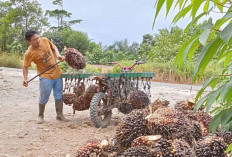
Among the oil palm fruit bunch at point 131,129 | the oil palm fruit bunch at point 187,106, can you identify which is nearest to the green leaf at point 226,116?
the oil palm fruit bunch at point 131,129

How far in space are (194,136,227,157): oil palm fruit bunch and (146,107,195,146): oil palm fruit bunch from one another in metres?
0.10

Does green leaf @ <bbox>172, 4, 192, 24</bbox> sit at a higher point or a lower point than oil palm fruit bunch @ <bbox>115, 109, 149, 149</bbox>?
higher

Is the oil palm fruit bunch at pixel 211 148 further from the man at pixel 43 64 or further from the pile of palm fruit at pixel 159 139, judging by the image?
the man at pixel 43 64

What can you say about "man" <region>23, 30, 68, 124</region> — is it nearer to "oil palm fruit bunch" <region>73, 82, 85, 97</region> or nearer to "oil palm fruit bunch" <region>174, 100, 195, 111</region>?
"oil palm fruit bunch" <region>73, 82, 85, 97</region>

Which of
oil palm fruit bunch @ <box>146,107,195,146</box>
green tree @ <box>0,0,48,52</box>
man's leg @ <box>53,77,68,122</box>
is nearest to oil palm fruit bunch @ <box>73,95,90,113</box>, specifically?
man's leg @ <box>53,77,68,122</box>

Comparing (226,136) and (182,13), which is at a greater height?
(182,13)

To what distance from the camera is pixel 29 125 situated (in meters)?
4.37

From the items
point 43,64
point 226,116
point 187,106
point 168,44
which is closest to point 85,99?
point 43,64

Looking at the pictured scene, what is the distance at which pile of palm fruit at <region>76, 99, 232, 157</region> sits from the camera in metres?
1.48

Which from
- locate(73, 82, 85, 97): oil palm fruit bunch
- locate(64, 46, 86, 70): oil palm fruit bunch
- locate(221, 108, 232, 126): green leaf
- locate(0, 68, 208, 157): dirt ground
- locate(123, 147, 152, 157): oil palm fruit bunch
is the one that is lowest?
locate(0, 68, 208, 157): dirt ground

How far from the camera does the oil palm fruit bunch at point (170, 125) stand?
5.34 feet

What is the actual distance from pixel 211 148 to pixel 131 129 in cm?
47

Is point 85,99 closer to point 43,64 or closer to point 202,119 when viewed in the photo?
point 43,64

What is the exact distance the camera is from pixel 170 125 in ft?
5.39
